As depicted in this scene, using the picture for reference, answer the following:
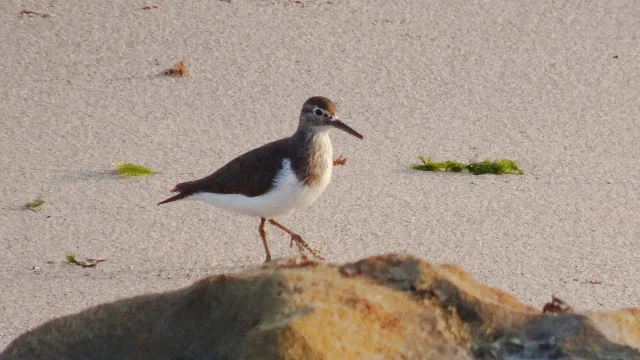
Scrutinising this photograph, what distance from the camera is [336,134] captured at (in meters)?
8.23

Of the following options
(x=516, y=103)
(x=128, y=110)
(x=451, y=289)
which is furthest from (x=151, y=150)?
(x=451, y=289)

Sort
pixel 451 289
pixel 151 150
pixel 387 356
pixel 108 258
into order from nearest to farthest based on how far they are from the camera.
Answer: pixel 387 356 → pixel 451 289 → pixel 108 258 → pixel 151 150

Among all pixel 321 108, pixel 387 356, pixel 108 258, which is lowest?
pixel 108 258

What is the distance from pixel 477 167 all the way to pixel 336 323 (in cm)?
435

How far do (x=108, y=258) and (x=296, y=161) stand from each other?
1.14 meters

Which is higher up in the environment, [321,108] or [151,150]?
[321,108]

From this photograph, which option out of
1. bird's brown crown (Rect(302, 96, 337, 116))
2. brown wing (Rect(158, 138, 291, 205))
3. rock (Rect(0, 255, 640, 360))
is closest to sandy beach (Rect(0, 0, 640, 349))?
brown wing (Rect(158, 138, 291, 205))

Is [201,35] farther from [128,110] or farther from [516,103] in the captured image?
[516,103]

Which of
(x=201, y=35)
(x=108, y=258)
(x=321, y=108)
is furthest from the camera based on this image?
(x=201, y=35)

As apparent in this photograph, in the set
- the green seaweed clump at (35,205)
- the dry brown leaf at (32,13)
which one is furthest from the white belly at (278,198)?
the dry brown leaf at (32,13)

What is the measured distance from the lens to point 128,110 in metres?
8.16

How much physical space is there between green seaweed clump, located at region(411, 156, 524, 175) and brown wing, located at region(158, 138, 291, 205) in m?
1.09

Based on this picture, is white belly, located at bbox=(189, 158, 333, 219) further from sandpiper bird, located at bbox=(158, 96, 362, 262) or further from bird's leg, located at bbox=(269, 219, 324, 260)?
bird's leg, located at bbox=(269, 219, 324, 260)

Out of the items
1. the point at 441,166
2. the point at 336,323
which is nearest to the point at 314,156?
the point at 441,166
